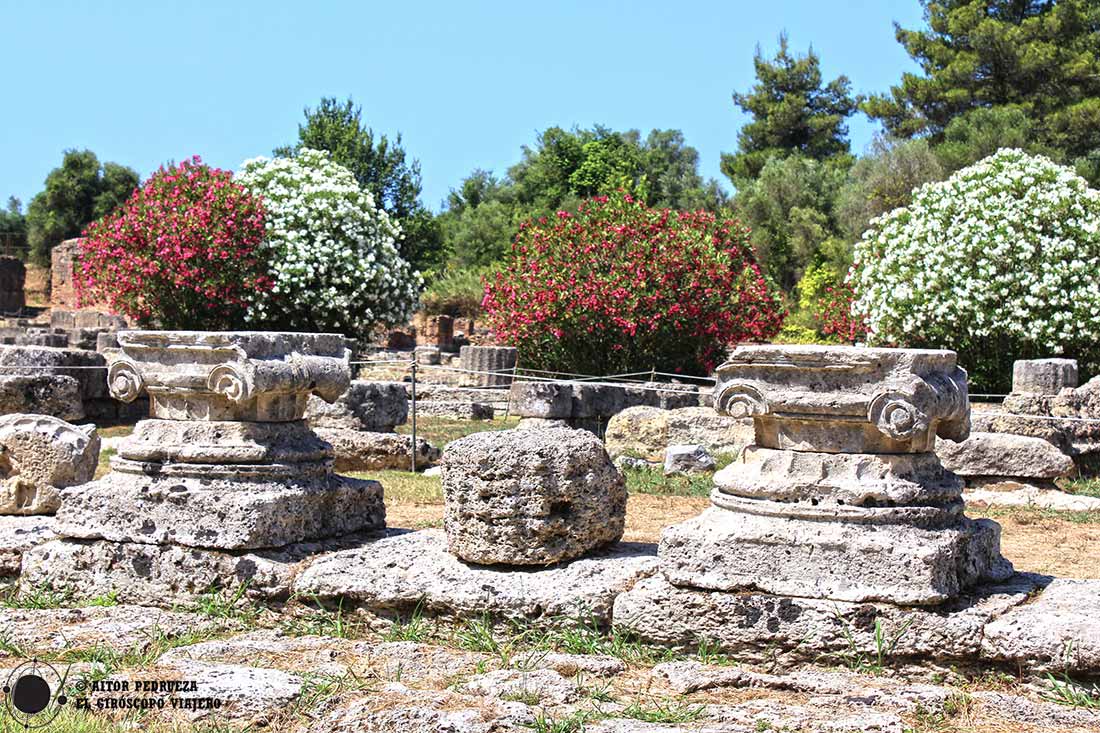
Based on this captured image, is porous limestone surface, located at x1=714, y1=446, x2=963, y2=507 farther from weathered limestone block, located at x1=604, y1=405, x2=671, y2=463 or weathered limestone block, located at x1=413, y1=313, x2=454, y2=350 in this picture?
weathered limestone block, located at x1=413, y1=313, x2=454, y2=350

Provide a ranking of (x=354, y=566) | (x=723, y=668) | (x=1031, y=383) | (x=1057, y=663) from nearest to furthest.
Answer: (x=1057, y=663) < (x=723, y=668) < (x=354, y=566) < (x=1031, y=383)

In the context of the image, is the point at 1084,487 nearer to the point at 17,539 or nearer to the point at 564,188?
the point at 17,539

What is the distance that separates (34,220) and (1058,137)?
32.6 m

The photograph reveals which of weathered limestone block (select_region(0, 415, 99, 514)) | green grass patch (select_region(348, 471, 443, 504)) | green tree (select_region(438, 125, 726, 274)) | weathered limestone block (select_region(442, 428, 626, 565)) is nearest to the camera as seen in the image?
weathered limestone block (select_region(442, 428, 626, 565))

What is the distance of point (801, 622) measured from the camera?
4594mm

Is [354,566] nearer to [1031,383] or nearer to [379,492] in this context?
[379,492]

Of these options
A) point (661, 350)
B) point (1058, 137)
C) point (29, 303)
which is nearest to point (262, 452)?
point (661, 350)

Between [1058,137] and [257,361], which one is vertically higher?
[1058,137]

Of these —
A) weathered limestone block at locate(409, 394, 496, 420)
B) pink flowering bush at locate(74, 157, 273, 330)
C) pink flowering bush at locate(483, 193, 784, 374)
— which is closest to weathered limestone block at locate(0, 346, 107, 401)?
pink flowering bush at locate(74, 157, 273, 330)

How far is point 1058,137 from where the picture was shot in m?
28.6

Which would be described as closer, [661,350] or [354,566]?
[354,566]

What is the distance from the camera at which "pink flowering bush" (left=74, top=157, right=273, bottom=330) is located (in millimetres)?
17766

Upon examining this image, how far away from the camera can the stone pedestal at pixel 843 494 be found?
459 cm

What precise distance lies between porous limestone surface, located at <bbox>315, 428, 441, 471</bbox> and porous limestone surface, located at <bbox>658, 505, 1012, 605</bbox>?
703 cm
